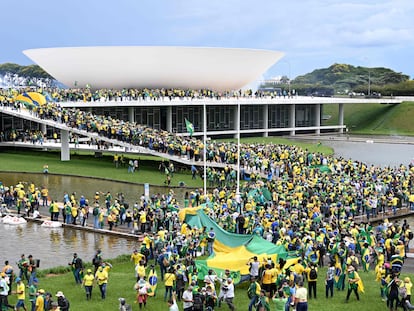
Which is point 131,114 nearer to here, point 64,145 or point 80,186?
point 64,145

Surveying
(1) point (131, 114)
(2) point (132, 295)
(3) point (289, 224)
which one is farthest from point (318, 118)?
(2) point (132, 295)

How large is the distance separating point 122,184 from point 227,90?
110ft

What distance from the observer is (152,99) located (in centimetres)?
5541

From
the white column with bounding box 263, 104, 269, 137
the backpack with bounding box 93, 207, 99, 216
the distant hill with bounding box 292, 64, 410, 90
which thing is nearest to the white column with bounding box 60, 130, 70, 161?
the backpack with bounding box 93, 207, 99, 216

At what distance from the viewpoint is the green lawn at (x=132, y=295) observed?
49.1 ft

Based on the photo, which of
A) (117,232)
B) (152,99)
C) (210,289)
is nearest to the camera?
(210,289)

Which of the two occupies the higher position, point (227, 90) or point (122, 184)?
point (227, 90)

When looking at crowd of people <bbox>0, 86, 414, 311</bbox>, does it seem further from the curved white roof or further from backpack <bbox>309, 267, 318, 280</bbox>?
the curved white roof

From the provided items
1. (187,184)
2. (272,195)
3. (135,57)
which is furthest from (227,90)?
(272,195)

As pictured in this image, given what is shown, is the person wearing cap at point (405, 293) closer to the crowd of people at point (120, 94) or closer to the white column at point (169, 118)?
the crowd of people at point (120, 94)

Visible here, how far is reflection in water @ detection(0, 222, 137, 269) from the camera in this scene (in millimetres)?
20891

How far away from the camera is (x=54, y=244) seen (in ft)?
74.2

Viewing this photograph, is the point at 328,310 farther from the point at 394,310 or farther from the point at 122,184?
the point at 122,184

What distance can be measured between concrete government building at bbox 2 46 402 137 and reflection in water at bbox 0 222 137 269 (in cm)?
3005
